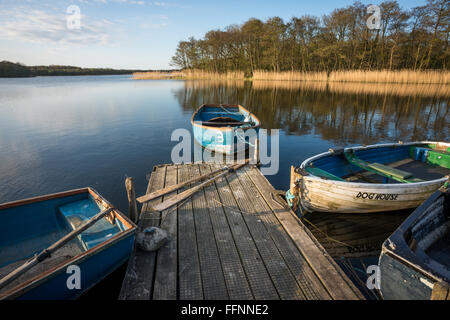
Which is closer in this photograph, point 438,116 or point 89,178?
point 89,178

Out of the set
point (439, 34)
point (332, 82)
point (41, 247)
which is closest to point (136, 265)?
point (41, 247)

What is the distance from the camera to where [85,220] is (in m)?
4.92

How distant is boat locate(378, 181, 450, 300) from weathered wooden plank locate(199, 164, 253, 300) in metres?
2.07

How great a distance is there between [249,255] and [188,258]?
1042 millimetres

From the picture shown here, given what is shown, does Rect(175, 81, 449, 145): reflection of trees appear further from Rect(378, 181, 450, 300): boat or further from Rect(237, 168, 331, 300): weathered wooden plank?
Rect(237, 168, 331, 300): weathered wooden plank

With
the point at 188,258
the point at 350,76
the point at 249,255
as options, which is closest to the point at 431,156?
the point at 249,255

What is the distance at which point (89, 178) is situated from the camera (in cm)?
957

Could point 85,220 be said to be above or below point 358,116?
above

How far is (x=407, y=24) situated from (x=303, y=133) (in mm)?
40193

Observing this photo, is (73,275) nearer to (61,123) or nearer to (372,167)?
(372,167)

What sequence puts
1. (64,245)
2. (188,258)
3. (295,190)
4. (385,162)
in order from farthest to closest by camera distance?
1. (385,162)
2. (295,190)
3. (64,245)
4. (188,258)

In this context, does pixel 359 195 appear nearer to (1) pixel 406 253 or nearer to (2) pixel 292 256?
(1) pixel 406 253

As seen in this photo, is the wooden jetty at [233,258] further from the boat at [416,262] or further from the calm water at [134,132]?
the calm water at [134,132]

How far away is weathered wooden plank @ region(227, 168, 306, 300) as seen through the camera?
11.2ft
